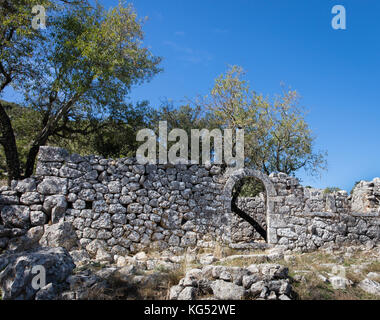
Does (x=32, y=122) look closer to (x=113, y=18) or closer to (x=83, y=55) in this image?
(x=83, y=55)

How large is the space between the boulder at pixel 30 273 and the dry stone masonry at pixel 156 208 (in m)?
2.56

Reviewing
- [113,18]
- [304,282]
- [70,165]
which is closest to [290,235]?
[304,282]

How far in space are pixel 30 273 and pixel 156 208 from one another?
470cm

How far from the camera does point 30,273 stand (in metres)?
5.26

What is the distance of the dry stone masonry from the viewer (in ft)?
28.3

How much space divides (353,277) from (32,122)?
12834 millimetres

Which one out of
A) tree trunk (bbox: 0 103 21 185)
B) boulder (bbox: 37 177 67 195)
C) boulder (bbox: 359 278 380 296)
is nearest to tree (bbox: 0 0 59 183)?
tree trunk (bbox: 0 103 21 185)

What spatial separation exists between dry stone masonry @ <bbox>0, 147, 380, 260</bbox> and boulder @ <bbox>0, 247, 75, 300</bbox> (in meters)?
2.56

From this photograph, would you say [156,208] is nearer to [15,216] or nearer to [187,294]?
[15,216]

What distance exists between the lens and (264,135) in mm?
15797

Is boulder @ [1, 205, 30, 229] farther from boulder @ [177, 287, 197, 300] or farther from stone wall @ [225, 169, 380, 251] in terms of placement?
stone wall @ [225, 169, 380, 251]

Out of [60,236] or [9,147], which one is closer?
[60,236]

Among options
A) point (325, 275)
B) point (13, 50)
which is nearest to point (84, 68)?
point (13, 50)

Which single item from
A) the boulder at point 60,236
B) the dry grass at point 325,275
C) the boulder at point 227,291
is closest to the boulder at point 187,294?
the boulder at point 227,291
